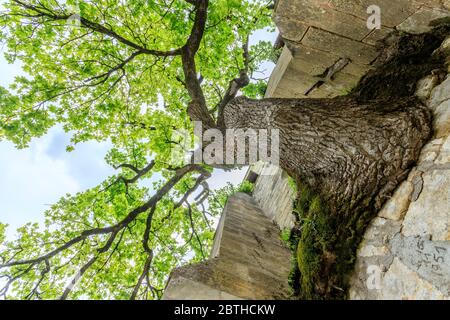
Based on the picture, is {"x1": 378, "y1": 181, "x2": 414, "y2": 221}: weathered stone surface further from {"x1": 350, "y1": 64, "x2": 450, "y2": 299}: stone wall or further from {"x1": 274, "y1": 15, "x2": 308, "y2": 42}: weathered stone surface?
{"x1": 274, "y1": 15, "x2": 308, "y2": 42}: weathered stone surface

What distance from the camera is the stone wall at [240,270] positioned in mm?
2172

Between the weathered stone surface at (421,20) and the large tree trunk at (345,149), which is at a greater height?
the weathered stone surface at (421,20)

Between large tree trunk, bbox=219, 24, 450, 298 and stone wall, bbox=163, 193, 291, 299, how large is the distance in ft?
1.32

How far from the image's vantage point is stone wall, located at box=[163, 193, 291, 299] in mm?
2172

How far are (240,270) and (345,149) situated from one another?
1.65 m

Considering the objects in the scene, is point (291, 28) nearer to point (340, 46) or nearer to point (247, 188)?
point (340, 46)

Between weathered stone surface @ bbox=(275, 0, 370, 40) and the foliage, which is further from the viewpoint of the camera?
the foliage

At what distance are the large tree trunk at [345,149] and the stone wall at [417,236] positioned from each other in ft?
0.29

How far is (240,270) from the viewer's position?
279cm

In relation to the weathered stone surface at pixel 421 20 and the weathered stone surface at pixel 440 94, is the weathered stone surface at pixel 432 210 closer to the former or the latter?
the weathered stone surface at pixel 440 94

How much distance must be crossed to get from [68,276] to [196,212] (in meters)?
3.83

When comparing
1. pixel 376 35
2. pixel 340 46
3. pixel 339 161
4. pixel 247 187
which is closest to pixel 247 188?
pixel 247 187

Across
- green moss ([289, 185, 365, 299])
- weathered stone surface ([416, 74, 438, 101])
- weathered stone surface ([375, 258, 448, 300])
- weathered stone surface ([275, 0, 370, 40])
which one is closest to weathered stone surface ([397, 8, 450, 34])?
weathered stone surface ([275, 0, 370, 40])

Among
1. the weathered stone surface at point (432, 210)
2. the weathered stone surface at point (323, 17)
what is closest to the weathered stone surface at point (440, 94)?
the weathered stone surface at point (432, 210)
